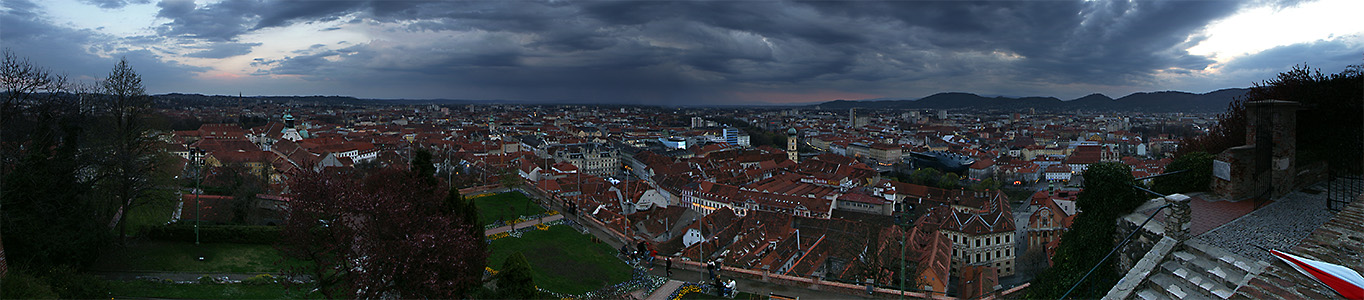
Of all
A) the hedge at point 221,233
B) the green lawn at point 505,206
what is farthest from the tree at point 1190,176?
the hedge at point 221,233

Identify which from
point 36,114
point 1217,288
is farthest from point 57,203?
point 1217,288

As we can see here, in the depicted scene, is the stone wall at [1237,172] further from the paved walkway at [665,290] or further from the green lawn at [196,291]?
the green lawn at [196,291]

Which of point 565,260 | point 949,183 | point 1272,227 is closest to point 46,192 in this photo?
point 565,260

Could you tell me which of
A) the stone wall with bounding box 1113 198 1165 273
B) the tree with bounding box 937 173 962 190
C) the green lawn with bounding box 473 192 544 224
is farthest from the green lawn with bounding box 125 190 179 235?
the tree with bounding box 937 173 962 190

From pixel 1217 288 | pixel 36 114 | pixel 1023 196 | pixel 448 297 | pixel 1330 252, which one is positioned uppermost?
pixel 36 114

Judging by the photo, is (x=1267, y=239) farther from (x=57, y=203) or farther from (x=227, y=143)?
(x=227, y=143)

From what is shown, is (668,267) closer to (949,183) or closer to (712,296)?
(712,296)

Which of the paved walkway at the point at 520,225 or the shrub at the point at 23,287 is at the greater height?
the shrub at the point at 23,287
